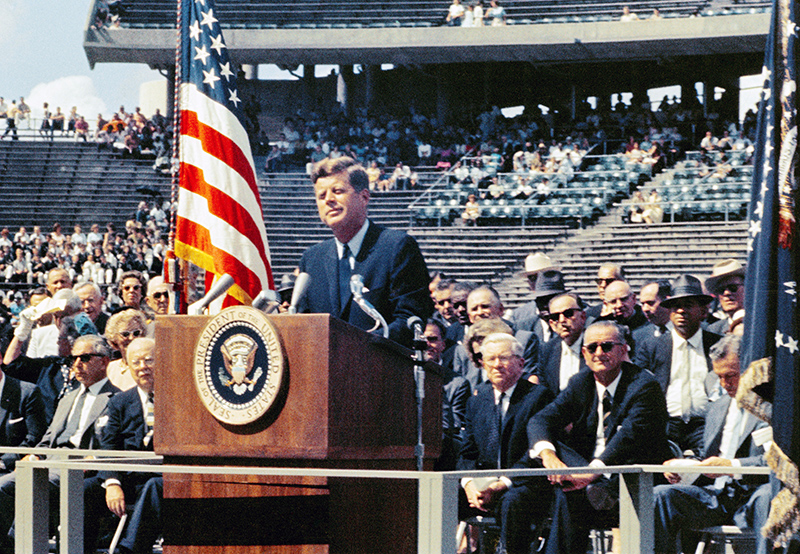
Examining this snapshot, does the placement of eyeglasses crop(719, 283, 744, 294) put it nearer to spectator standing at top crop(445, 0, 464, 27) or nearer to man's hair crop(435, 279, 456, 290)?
man's hair crop(435, 279, 456, 290)

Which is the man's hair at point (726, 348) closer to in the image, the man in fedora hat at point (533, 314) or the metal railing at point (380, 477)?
the metal railing at point (380, 477)

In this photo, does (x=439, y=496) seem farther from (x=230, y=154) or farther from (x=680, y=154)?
(x=680, y=154)

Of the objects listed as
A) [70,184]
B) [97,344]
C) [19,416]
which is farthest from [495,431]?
[70,184]

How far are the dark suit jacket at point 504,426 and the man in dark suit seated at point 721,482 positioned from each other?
77 cm

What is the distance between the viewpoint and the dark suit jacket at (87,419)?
21.0 feet

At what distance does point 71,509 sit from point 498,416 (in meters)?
2.45

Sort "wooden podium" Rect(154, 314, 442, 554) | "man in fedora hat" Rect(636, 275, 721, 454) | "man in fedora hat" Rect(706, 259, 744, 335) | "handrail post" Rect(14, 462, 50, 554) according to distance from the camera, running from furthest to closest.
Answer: "man in fedora hat" Rect(706, 259, 744, 335), "man in fedora hat" Rect(636, 275, 721, 454), "handrail post" Rect(14, 462, 50, 554), "wooden podium" Rect(154, 314, 442, 554)

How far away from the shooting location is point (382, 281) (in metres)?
4.37

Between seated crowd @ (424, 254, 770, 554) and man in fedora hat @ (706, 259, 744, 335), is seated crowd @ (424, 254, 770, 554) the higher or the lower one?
the lower one

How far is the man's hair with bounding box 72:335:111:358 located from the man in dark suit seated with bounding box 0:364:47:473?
0.56m

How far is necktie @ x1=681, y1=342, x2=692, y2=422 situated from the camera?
6301 millimetres

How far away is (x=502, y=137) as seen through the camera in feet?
91.1

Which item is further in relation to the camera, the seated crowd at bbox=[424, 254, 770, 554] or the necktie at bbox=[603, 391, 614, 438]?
the necktie at bbox=[603, 391, 614, 438]

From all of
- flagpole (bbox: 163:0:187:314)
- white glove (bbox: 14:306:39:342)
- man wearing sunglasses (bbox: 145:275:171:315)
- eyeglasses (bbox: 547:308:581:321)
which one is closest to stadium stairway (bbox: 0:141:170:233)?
white glove (bbox: 14:306:39:342)
